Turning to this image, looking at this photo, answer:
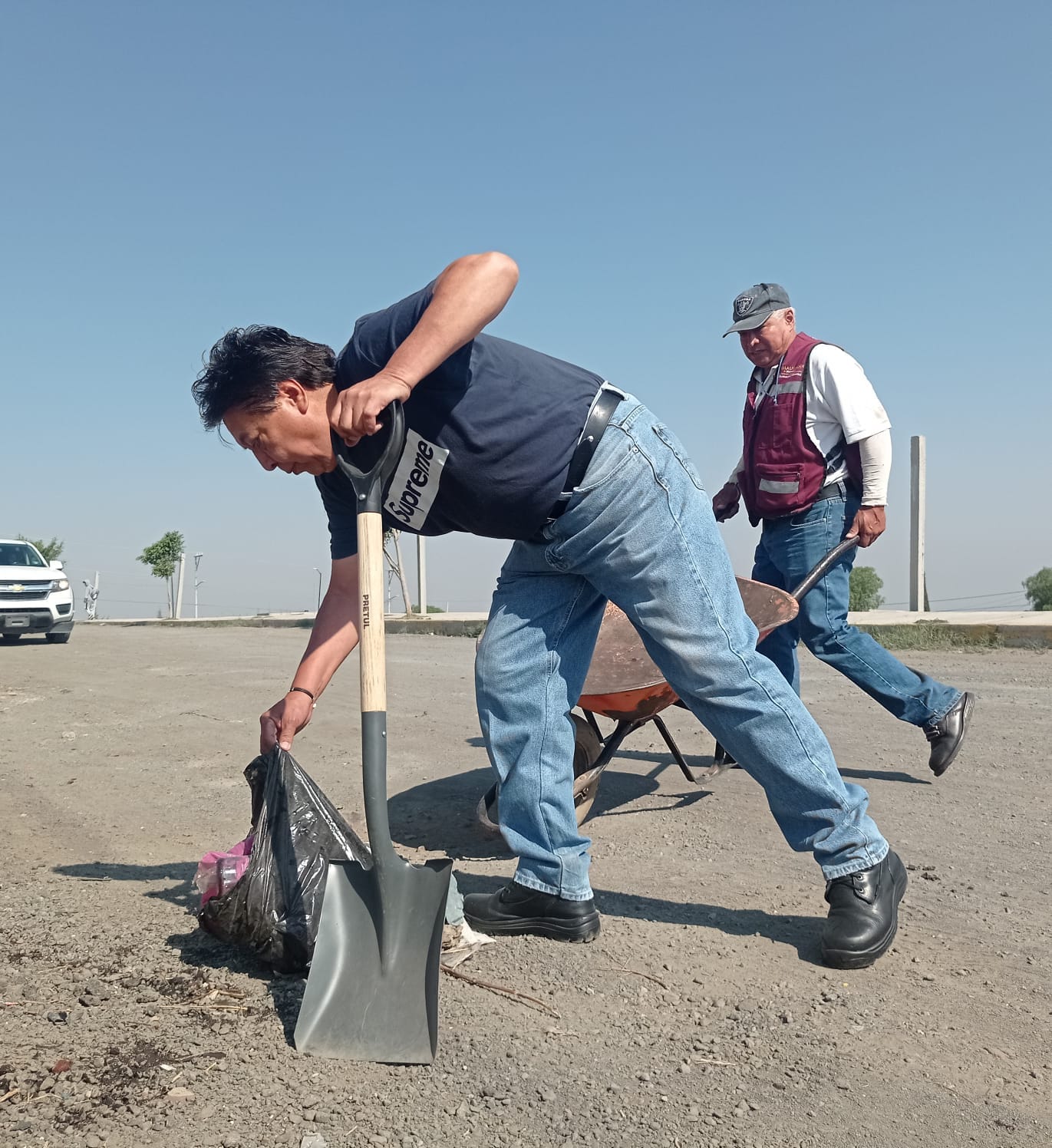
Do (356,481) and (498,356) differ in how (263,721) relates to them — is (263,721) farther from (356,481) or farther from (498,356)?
(498,356)

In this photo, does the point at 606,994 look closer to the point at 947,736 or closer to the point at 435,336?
the point at 435,336

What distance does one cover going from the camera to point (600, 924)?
2.59 metres

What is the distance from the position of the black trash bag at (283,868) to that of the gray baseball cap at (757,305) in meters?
2.81

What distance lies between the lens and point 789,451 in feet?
14.0

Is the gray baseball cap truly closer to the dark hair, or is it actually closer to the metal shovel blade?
the dark hair

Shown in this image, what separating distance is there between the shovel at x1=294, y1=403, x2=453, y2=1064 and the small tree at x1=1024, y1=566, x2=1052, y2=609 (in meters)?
29.4

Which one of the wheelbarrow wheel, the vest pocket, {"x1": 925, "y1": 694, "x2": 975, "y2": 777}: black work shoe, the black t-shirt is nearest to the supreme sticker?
the black t-shirt

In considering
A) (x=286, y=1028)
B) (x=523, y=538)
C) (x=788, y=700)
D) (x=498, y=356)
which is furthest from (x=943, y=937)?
(x=498, y=356)

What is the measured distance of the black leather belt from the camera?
7.48 feet

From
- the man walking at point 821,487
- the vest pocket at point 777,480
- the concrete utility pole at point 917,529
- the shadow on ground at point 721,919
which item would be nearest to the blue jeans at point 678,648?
the shadow on ground at point 721,919

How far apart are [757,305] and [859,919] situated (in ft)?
9.22

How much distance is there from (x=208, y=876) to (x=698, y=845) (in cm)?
162

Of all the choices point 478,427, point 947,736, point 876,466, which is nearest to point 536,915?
point 478,427

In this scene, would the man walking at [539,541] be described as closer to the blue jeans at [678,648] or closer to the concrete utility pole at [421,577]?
the blue jeans at [678,648]
